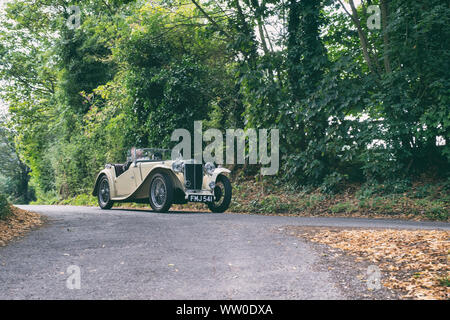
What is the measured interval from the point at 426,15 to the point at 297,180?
18.3 ft

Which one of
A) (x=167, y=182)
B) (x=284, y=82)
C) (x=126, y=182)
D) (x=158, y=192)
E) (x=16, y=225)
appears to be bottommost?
(x=16, y=225)

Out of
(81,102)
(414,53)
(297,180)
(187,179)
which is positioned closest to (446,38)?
(414,53)

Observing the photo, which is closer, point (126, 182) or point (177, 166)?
point (177, 166)

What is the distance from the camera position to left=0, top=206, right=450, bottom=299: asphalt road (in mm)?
4082

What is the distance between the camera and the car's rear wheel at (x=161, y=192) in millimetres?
10391

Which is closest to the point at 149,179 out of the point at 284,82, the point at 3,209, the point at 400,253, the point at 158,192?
the point at 158,192

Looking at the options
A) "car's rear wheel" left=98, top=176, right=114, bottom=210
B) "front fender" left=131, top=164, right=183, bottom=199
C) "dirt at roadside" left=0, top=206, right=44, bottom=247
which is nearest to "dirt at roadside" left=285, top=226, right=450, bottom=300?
"front fender" left=131, top=164, right=183, bottom=199

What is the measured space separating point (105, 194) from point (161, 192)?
300 cm

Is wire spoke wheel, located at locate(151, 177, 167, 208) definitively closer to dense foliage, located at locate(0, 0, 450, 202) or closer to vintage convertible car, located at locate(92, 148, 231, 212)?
vintage convertible car, located at locate(92, 148, 231, 212)

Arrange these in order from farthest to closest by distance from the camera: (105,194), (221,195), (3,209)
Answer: (105,194)
(221,195)
(3,209)

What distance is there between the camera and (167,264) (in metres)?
5.10

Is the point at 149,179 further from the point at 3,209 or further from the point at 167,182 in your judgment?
the point at 3,209

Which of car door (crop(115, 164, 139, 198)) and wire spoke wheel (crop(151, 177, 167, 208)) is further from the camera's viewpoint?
car door (crop(115, 164, 139, 198))
